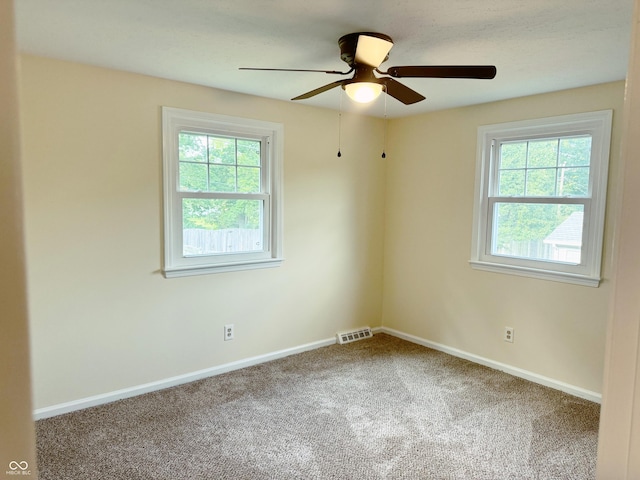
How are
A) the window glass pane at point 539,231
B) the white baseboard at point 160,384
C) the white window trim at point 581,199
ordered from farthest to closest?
the window glass pane at point 539,231 → the white window trim at point 581,199 → the white baseboard at point 160,384

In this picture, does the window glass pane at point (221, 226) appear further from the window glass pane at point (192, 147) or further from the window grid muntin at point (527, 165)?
the window grid muntin at point (527, 165)

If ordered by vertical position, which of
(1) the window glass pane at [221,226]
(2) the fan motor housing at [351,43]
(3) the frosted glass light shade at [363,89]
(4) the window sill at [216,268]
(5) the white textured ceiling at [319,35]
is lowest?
(4) the window sill at [216,268]

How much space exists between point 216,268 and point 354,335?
1.72 meters

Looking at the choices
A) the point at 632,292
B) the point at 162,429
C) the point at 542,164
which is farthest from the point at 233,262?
the point at 632,292

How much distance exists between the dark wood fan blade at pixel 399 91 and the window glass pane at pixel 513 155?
1.53m

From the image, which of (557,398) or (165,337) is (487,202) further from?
(165,337)

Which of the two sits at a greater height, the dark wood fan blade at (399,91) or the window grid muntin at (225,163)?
the dark wood fan blade at (399,91)

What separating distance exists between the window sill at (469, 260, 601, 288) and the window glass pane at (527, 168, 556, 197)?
615mm

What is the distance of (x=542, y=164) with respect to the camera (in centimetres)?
333

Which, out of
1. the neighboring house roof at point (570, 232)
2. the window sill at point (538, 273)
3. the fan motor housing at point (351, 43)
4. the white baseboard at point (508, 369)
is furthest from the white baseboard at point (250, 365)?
the fan motor housing at point (351, 43)

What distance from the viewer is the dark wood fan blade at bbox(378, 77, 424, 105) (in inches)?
86.4

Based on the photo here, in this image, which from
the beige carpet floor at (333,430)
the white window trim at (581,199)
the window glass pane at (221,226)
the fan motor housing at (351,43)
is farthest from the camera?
the window glass pane at (221,226)

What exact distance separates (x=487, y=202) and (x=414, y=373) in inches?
63.9

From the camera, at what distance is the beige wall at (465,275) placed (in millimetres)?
3084
